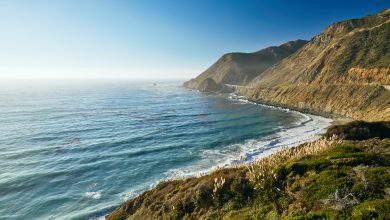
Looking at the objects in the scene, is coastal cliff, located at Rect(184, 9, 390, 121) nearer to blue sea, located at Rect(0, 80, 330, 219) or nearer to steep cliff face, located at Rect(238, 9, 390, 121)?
steep cliff face, located at Rect(238, 9, 390, 121)

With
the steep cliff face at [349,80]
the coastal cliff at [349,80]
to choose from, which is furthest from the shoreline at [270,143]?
the steep cliff face at [349,80]

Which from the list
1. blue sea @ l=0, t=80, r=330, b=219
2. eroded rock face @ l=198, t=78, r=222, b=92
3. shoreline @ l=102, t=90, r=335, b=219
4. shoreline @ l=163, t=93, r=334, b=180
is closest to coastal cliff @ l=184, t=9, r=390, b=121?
shoreline @ l=163, t=93, r=334, b=180

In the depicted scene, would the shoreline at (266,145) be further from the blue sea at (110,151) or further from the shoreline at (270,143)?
the blue sea at (110,151)

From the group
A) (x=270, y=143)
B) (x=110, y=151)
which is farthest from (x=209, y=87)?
(x=110, y=151)

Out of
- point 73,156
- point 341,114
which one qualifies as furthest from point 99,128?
point 341,114

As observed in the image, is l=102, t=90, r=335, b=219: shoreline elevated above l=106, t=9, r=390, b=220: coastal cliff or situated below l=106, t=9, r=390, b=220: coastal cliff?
below

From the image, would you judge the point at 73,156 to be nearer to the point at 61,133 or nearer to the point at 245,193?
the point at 61,133

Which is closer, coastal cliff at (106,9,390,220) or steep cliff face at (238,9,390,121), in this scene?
coastal cliff at (106,9,390,220)
